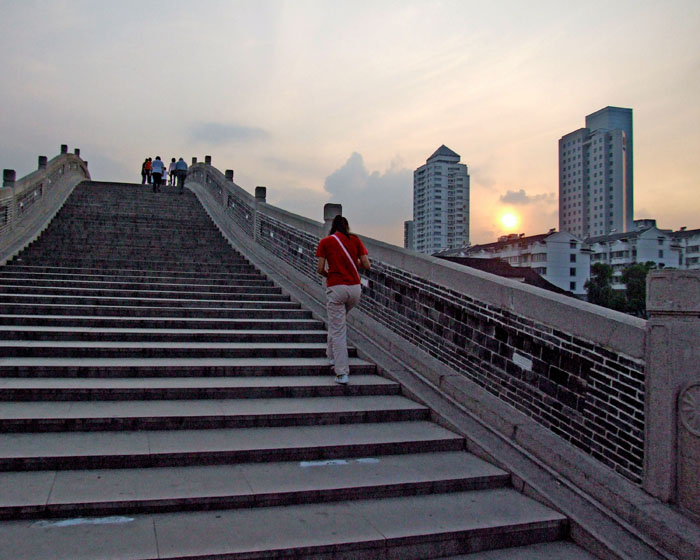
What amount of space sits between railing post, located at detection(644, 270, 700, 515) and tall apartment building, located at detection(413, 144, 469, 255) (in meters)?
92.5

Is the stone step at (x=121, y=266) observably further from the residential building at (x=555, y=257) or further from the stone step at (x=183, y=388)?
the residential building at (x=555, y=257)

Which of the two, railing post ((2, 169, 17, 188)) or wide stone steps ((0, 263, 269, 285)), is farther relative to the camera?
railing post ((2, 169, 17, 188))

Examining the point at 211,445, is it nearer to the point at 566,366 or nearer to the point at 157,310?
the point at 566,366

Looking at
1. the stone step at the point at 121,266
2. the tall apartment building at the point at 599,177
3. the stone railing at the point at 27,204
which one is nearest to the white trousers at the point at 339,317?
the stone step at the point at 121,266

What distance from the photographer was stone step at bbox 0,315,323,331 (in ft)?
22.3

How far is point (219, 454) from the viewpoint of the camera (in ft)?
13.3

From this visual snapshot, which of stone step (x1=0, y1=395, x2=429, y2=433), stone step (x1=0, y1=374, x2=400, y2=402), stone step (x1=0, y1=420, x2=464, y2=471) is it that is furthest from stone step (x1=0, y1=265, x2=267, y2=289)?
stone step (x1=0, y1=420, x2=464, y2=471)

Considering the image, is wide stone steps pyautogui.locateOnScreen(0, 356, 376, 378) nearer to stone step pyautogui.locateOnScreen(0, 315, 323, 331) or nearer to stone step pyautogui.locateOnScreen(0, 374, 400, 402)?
stone step pyautogui.locateOnScreen(0, 374, 400, 402)

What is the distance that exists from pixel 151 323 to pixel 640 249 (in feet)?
278

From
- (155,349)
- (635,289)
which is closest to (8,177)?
(155,349)

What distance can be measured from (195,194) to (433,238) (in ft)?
267

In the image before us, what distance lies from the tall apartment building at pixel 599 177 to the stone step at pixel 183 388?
147 m

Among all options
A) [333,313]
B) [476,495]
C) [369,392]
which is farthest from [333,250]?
[476,495]

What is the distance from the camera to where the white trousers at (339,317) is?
18.1 ft
